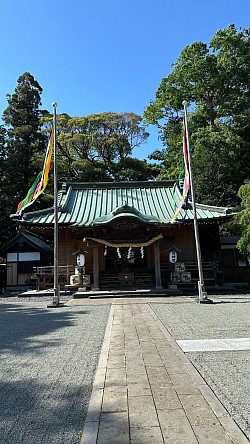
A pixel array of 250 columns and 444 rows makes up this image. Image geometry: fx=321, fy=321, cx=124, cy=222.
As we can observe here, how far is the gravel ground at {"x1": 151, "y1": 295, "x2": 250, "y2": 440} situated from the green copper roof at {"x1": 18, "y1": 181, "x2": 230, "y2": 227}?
5.61 meters

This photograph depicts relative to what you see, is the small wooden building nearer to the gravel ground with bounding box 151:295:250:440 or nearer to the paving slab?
the gravel ground with bounding box 151:295:250:440

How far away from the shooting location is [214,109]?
28.9 meters

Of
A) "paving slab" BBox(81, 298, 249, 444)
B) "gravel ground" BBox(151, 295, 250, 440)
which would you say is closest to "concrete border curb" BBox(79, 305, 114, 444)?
"paving slab" BBox(81, 298, 249, 444)

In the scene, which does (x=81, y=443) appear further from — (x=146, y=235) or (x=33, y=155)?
(x=33, y=155)

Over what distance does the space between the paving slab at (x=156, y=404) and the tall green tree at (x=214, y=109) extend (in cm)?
2128

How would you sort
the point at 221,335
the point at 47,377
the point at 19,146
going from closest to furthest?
the point at 47,377 → the point at 221,335 → the point at 19,146

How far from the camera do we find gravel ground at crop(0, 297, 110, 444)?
9.87 feet

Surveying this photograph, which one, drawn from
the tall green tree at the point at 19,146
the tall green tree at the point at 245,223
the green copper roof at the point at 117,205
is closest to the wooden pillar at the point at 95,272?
the green copper roof at the point at 117,205

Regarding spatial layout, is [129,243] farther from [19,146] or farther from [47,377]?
[19,146]

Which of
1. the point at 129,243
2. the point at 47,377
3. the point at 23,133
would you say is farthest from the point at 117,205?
the point at 23,133

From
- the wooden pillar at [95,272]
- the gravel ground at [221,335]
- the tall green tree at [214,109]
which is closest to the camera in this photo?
the gravel ground at [221,335]

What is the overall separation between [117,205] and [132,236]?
3.42 meters

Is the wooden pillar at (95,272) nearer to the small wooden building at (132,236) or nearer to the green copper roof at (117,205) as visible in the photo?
the small wooden building at (132,236)

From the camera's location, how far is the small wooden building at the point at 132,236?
16484 mm
